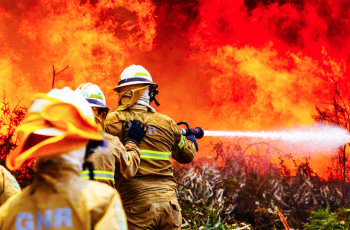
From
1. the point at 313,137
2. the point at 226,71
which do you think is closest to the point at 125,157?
the point at 226,71

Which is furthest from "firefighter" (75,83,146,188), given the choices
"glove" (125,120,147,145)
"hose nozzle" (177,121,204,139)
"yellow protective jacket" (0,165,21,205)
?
"hose nozzle" (177,121,204,139)

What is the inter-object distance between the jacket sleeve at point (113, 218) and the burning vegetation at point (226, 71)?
590cm

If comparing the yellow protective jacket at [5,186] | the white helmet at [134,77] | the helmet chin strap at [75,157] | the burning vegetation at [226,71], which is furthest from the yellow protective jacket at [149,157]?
the burning vegetation at [226,71]

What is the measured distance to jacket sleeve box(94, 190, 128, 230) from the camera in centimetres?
178

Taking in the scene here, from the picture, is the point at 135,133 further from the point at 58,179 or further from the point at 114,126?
the point at 58,179

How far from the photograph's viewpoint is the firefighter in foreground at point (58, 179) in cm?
178

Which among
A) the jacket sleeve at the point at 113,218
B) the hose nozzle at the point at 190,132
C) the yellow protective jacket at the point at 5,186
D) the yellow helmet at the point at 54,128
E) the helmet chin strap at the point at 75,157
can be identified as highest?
the hose nozzle at the point at 190,132

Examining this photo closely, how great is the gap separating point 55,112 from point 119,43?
759 centimetres

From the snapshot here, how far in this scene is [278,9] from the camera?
10398 mm

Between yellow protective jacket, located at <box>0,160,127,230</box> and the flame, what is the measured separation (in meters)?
6.95

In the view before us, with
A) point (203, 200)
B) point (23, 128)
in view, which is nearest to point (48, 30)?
point (203, 200)

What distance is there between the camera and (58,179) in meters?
1.83

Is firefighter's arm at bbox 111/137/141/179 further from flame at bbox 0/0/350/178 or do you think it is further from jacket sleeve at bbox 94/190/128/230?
flame at bbox 0/0/350/178

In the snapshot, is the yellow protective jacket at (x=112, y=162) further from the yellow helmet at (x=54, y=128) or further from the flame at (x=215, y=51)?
the flame at (x=215, y=51)
